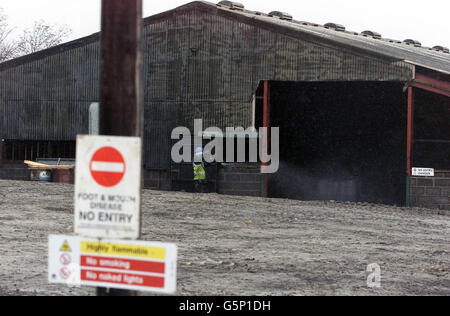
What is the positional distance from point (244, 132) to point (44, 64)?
9.73 meters

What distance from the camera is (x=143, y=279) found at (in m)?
4.78

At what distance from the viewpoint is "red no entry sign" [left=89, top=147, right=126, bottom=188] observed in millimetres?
4902

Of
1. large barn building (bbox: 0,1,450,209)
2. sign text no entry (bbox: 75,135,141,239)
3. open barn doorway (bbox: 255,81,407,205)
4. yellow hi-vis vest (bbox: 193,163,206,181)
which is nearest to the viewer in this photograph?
sign text no entry (bbox: 75,135,141,239)

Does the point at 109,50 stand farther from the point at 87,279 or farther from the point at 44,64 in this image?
the point at 44,64

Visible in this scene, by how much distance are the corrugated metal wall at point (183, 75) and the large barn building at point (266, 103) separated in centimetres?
4

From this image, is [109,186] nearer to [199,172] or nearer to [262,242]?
[262,242]

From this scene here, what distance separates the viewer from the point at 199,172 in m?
27.2

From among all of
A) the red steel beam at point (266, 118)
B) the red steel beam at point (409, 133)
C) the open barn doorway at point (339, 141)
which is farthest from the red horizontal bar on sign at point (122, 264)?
the open barn doorway at point (339, 141)

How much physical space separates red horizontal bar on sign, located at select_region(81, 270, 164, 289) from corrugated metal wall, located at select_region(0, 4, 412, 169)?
21.8 metres

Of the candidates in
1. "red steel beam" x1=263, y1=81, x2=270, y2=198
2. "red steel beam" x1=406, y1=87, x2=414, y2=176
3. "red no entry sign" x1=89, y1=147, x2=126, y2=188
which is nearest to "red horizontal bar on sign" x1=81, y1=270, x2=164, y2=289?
"red no entry sign" x1=89, y1=147, x2=126, y2=188

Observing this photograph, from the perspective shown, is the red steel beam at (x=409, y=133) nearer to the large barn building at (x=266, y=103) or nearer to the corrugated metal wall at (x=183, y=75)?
the large barn building at (x=266, y=103)

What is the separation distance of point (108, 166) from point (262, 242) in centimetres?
1030

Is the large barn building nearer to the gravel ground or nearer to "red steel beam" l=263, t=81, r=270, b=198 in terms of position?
"red steel beam" l=263, t=81, r=270, b=198
